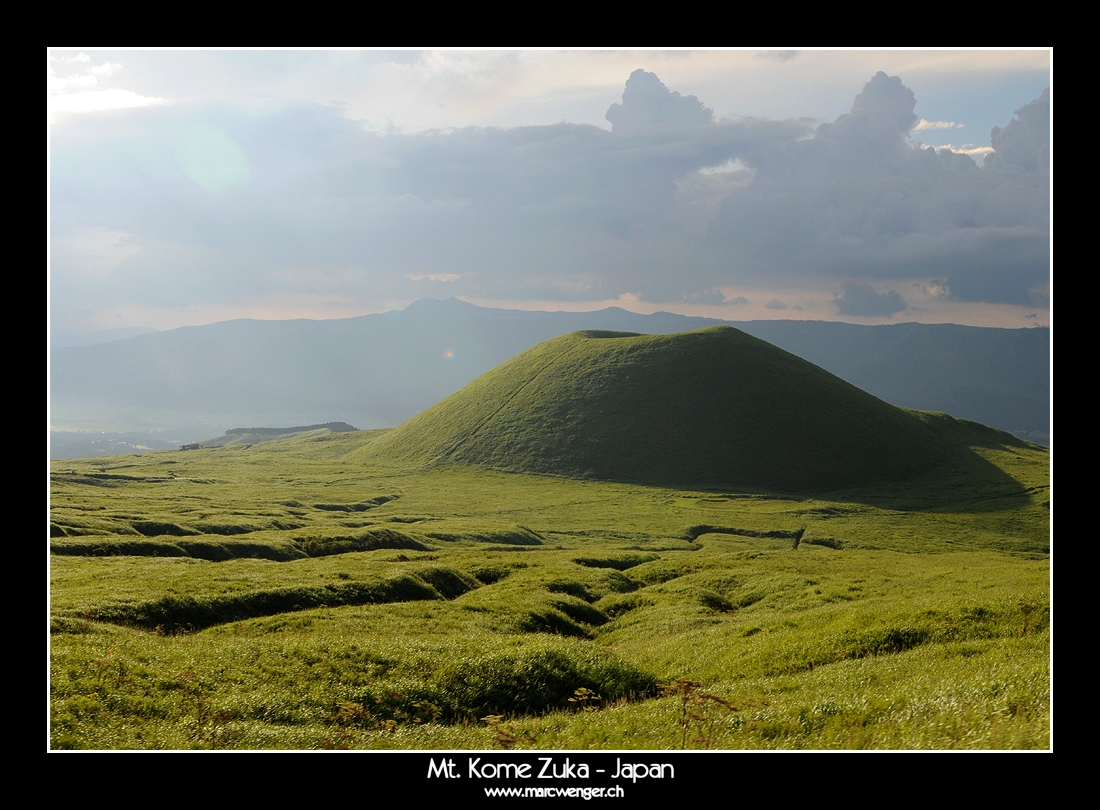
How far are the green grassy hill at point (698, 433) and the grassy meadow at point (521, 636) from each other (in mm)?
52919

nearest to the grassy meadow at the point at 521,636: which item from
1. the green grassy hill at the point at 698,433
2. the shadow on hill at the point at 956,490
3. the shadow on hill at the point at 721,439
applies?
the shadow on hill at the point at 956,490

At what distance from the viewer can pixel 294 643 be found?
91.8 ft

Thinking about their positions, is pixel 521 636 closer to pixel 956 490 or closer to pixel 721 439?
pixel 956 490

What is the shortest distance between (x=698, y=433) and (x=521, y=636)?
480ft

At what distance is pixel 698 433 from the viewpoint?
572 feet

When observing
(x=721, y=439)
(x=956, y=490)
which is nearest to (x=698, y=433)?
(x=721, y=439)

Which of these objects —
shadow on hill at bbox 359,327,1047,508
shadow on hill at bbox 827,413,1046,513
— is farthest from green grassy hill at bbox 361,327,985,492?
shadow on hill at bbox 827,413,1046,513

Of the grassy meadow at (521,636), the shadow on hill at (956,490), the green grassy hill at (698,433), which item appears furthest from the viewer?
A: the green grassy hill at (698,433)

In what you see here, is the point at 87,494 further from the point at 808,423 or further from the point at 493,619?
the point at 808,423

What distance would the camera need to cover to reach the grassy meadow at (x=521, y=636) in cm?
1733

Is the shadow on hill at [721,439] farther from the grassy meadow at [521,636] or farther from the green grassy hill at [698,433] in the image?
the grassy meadow at [521,636]

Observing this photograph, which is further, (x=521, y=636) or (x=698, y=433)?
(x=698, y=433)
